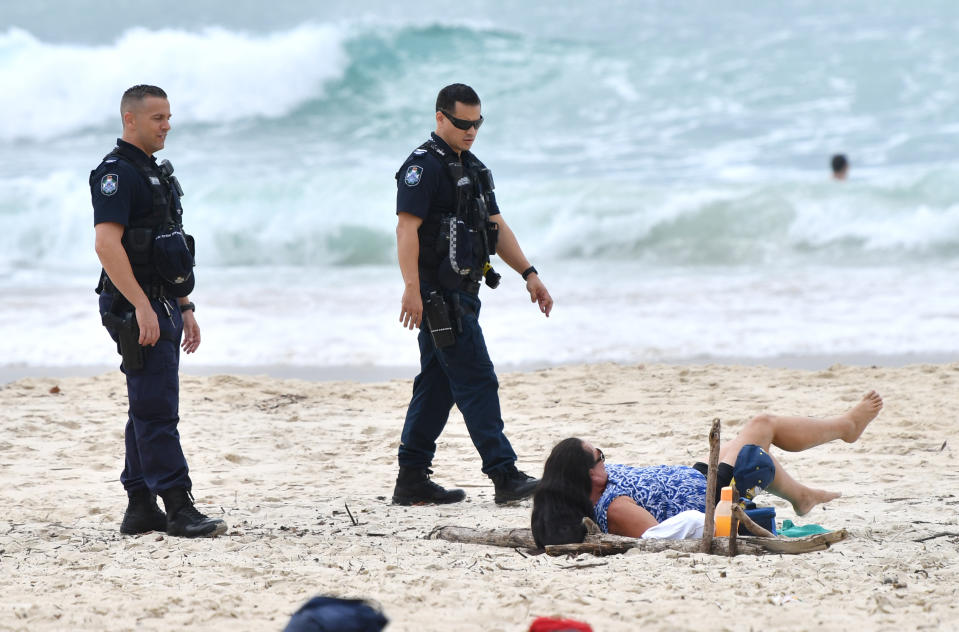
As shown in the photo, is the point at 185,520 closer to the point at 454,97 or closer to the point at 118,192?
A: the point at 118,192

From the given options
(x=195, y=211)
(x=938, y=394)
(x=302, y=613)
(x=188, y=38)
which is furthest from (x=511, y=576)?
(x=188, y=38)

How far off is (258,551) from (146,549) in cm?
45

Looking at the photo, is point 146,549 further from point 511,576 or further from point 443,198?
point 443,198

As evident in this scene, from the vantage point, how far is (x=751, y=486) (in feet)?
14.9

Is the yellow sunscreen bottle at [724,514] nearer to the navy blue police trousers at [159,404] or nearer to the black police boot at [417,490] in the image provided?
the black police boot at [417,490]

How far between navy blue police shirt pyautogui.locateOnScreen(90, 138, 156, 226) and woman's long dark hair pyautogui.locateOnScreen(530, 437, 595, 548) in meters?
1.88

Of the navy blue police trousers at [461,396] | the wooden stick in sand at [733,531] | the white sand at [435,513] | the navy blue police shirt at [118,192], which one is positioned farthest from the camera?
the navy blue police trousers at [461,396]

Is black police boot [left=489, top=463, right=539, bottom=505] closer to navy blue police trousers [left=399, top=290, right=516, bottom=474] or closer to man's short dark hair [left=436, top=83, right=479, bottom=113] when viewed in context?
navy blue police trousers [left=399, top=290, right=516, bottom=474]

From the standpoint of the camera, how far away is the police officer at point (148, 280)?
4422 millimetres

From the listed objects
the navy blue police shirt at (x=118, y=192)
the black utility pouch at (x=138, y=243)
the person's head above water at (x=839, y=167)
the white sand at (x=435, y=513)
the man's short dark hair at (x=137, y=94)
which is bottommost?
the white sand at (x=435, y=513)

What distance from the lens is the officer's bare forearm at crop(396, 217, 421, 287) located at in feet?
16.3

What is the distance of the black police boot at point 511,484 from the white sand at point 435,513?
6 centimetres

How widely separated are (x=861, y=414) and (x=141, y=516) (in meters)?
3.12

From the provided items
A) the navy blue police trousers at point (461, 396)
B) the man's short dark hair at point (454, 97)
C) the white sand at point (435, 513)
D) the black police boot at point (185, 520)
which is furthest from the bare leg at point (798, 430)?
the black police boot at point (185, 520)
